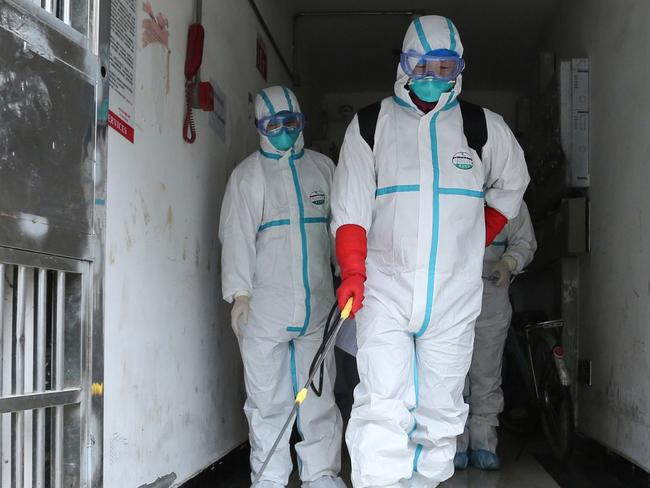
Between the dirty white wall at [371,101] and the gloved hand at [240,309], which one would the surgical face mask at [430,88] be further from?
the dirty white wall at [371,101]

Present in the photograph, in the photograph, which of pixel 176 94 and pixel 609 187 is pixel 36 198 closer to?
pixel 176 94

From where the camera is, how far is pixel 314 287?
9.89ft

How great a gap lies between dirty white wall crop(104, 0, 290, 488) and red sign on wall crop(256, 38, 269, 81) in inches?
21.6

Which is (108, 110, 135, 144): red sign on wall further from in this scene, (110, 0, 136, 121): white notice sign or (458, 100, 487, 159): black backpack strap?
(458, 100, 487, 159): black backpack strap

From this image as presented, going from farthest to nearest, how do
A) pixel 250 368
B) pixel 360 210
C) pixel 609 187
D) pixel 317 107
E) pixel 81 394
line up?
pixel 317 107
pixel 609 187
pixel 250 368
pixel 360 210
pixel 81 394

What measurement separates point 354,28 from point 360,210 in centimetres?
344

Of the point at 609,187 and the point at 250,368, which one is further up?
the point at 609,187

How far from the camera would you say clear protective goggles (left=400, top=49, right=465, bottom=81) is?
2535 millimetres

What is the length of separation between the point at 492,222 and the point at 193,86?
121cm

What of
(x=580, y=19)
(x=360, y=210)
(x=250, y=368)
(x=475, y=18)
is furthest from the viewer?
(x=475, y=18)

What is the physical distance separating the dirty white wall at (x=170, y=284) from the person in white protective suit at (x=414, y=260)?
23.8 inches

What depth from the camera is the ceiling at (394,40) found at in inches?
207

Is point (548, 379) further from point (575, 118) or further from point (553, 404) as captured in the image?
point (575, 118)

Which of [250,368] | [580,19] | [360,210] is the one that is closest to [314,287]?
[250,368]
